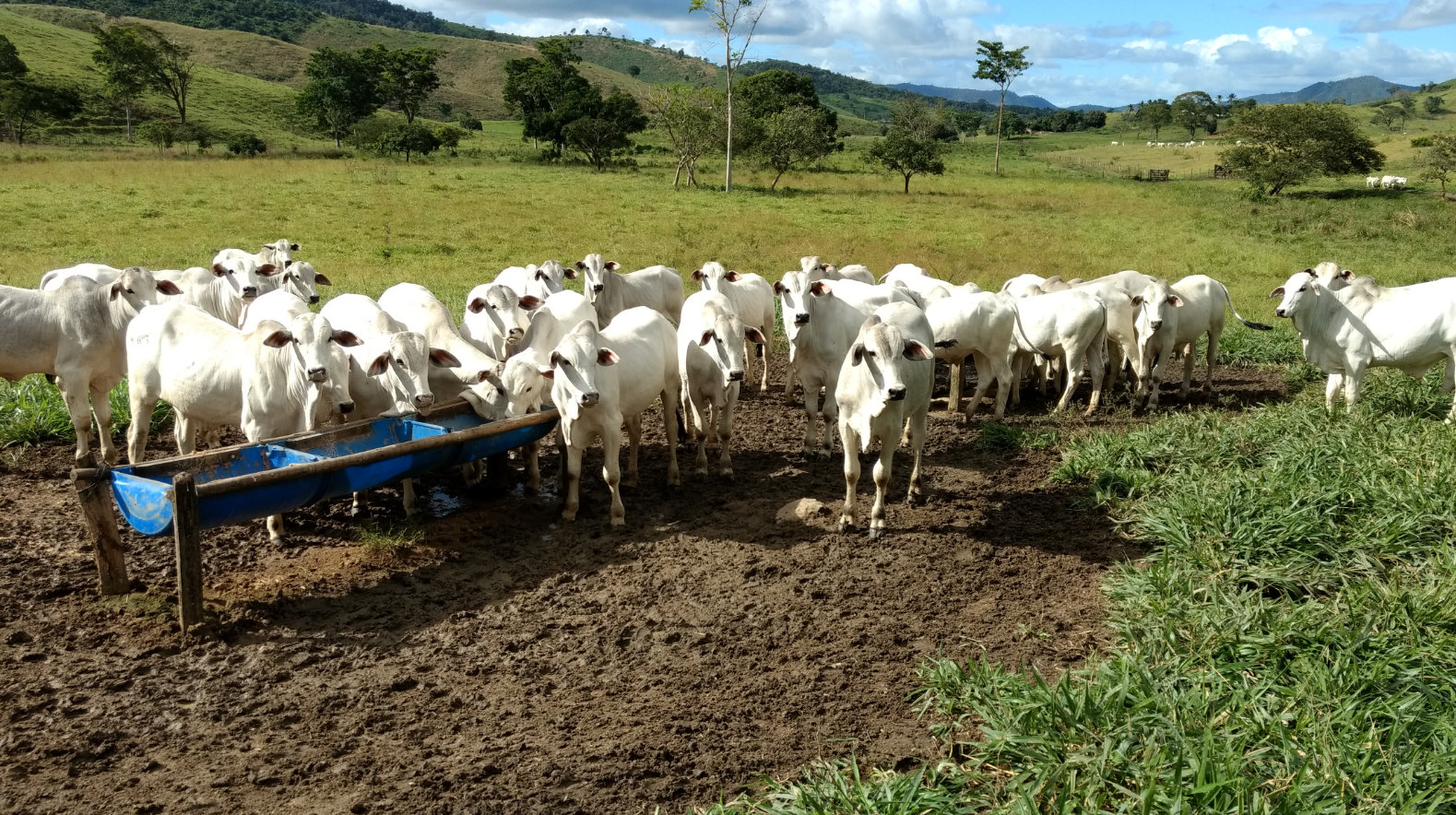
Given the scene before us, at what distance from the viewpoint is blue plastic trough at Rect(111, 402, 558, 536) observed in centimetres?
607

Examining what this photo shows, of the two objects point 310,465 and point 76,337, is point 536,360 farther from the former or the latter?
point 76,337

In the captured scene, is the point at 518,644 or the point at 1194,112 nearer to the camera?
the point at 518,644

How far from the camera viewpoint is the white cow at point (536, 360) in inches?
332

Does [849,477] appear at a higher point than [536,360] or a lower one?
lower

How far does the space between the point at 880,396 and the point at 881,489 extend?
2.64ft

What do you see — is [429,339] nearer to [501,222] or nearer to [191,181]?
[501,222]

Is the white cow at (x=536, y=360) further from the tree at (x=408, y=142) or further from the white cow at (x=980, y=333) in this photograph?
the tree at (x=408, y=142)

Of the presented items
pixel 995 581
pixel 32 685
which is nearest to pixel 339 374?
pixel 32 685

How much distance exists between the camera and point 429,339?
9.27 metres

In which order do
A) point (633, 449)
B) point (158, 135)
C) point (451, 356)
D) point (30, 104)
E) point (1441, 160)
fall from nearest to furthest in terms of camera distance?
point (451, 356) → point (633, 449) → point (1441, 160) → point (158, 135) → point (30, 104)

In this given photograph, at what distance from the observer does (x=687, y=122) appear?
133ft

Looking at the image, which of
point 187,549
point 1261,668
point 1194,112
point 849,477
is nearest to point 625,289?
point 849,477

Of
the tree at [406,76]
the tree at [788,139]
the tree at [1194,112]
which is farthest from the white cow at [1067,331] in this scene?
the tree at [1194,112]

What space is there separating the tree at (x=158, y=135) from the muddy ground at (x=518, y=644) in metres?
48.2
